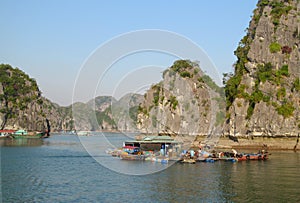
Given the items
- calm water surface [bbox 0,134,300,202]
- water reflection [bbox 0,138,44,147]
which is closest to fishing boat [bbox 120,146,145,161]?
calm water surface [bbox 0,134,300,202]

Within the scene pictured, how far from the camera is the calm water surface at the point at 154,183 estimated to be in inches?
1112

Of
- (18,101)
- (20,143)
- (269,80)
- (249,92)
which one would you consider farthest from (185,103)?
(18,101)

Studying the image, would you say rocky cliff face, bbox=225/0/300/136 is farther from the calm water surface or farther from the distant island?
the calm water surface

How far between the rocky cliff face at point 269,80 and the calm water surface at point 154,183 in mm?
25857

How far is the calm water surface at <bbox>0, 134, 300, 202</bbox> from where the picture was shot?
28250 mm

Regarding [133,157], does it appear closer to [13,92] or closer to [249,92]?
[249,92]

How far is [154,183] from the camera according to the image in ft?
111

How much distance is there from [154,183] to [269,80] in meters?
47.8

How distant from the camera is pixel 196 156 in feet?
165

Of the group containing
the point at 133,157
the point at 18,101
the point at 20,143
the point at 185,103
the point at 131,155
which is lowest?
the point at 133,157

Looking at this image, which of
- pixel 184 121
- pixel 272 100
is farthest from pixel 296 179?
pixel 184 121

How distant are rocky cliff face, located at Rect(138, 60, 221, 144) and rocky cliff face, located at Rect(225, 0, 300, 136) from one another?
10982mm

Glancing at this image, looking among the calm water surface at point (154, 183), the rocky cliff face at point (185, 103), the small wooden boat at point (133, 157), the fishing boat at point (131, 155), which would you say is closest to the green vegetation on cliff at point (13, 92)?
the rocky cliff face at point (185, 103)

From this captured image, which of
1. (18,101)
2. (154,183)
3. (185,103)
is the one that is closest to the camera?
(154,183)
